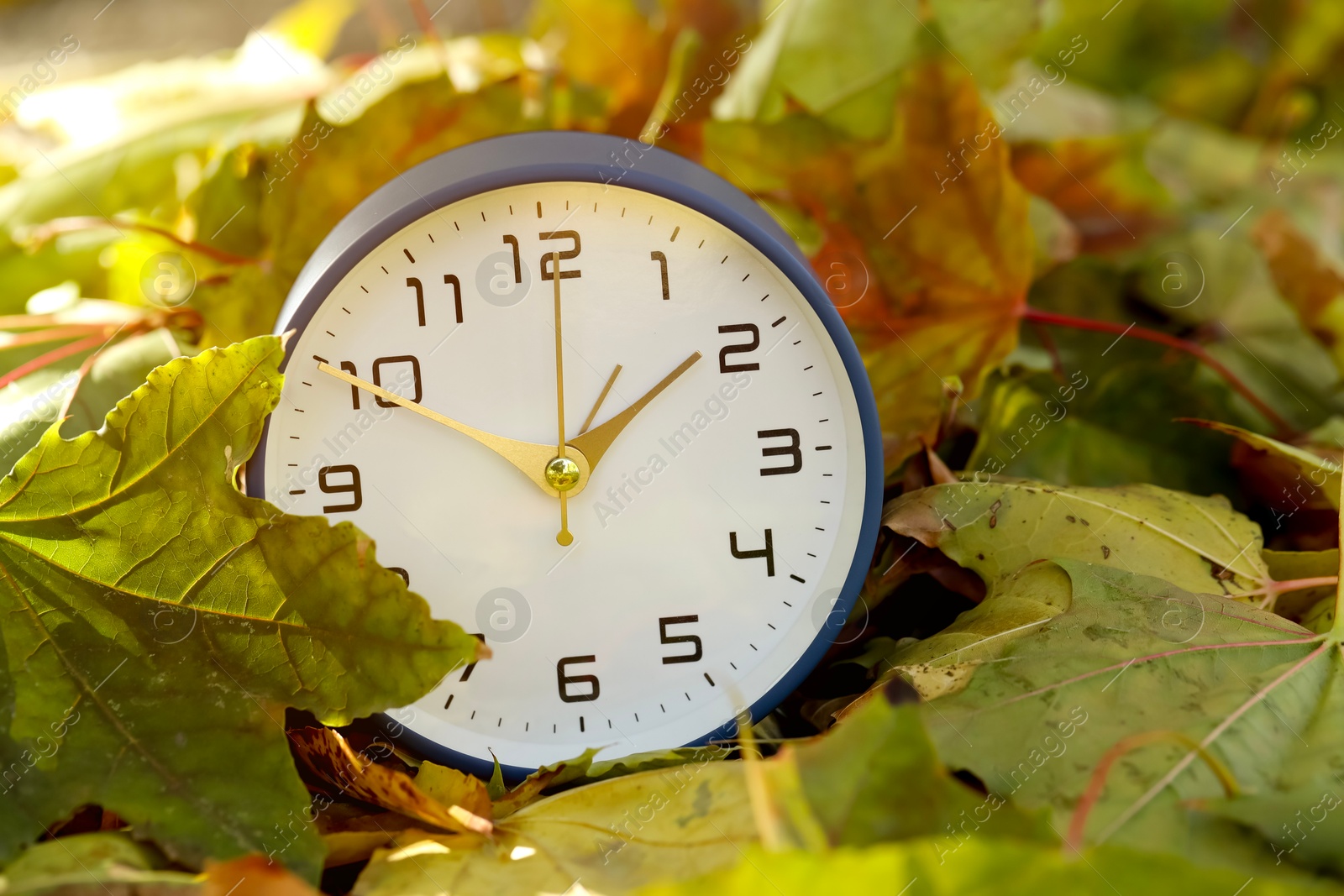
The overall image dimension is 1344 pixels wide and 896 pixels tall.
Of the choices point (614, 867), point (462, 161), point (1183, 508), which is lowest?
point (614, 867)

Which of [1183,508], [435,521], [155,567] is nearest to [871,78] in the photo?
[1183,508]

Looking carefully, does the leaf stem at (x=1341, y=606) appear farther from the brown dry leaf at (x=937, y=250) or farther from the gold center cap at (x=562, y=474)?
the gold center cap at (x=562, y=474)

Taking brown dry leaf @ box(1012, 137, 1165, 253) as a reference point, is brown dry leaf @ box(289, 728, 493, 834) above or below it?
below

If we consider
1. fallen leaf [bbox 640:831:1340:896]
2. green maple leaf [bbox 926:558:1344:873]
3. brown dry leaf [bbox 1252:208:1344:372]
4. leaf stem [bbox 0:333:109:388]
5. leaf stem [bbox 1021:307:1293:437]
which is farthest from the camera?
brown dry leaf [bbox 1252:208:1344:372]

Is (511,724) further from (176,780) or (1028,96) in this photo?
(1028,96)

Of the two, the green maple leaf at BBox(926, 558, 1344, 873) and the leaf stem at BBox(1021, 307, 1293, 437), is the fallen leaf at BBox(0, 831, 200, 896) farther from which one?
the leaf stem at BBox(1021, 307, 1293, 437)

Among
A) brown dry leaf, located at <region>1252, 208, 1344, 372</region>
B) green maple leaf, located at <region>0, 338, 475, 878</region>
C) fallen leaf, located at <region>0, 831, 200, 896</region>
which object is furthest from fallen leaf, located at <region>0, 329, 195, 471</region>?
brown dry leaf, located at <region>1252, 208, 1344, 372</region>

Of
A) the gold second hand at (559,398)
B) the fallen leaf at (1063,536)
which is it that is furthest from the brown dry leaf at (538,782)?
the fallen leaf at (1063,536)
